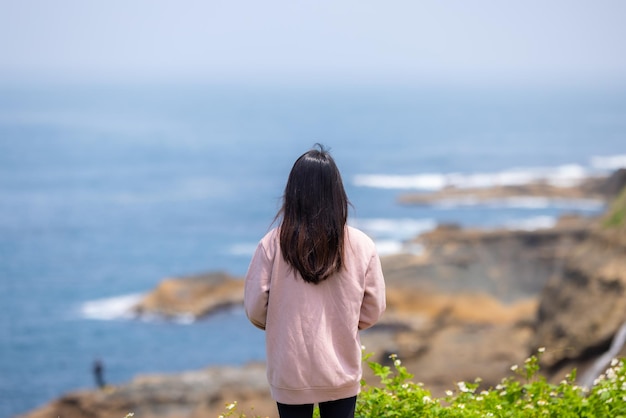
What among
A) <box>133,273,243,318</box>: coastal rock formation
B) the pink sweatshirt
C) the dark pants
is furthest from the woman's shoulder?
<box>133,273,243,318</box>: coastal rock formation

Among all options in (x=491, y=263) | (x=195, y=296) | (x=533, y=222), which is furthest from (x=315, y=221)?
(x=533, y=222)

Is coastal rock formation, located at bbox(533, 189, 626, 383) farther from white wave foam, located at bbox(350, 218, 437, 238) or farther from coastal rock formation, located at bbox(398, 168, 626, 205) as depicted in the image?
coastal rock formation, located at bbox(398, 168, 626, 205)

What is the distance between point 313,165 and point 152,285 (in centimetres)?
4073

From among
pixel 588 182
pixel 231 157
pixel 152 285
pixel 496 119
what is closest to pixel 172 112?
pixel 496 119

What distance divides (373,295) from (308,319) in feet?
1.17

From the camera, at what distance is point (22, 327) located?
40.3m

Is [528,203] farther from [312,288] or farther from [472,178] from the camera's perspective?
[312,288]

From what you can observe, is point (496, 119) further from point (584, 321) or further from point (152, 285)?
point (584, 321)

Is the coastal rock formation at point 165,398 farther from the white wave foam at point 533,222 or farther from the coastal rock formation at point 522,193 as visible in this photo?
the coastal rock formation at point 522,193

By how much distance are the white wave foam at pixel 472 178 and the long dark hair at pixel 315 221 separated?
66.0m

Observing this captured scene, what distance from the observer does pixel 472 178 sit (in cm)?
7719

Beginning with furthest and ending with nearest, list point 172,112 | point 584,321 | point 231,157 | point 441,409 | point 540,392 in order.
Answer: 1. point 172,112
2. point 231,157
3. point 584,321
4. point 540,392
5. point 441,409

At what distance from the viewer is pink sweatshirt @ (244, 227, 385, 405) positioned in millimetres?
4328

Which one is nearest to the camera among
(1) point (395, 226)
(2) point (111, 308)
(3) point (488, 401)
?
(3) point (488, 401)
